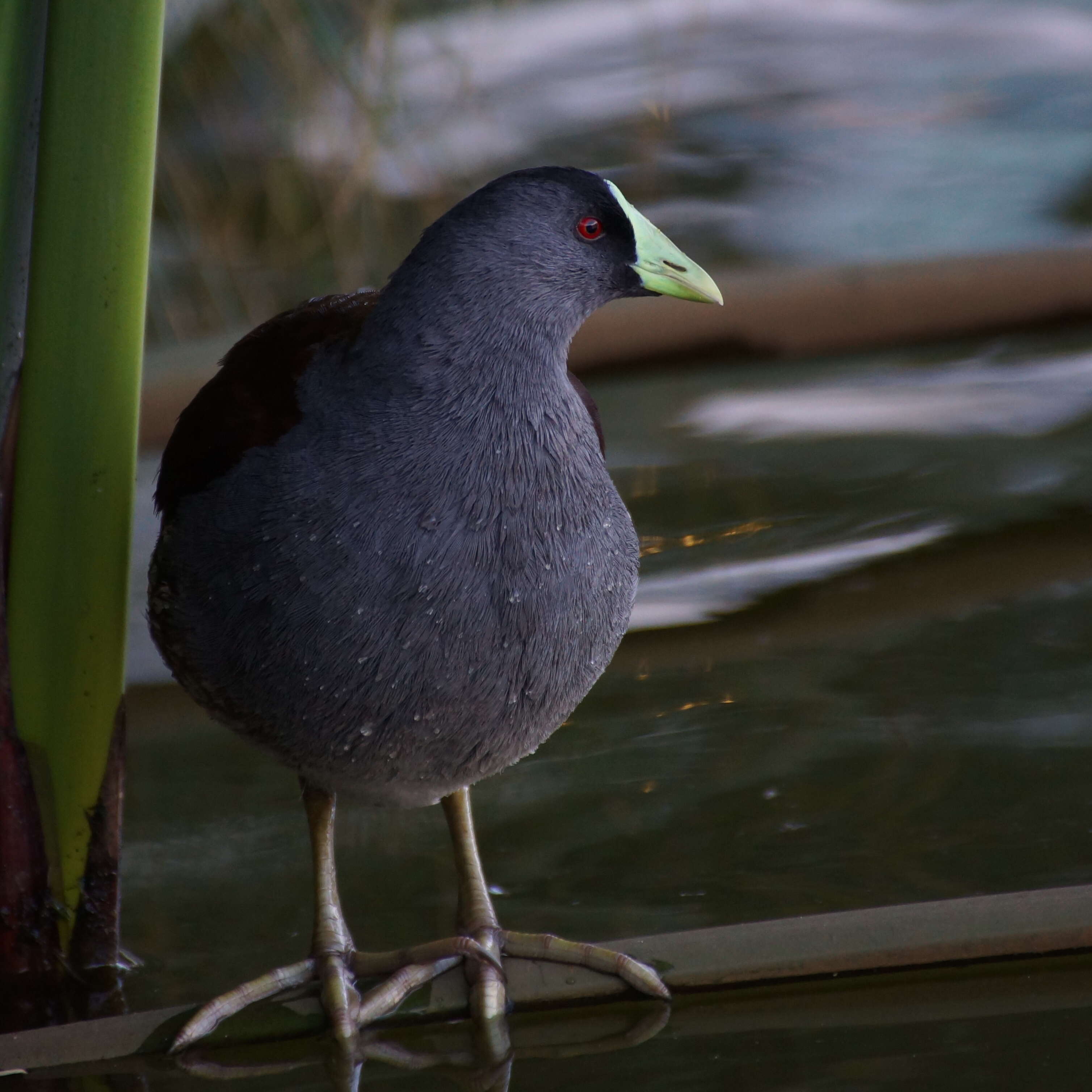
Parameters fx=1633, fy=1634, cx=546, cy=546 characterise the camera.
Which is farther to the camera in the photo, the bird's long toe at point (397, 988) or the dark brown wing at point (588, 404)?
the dark brown wing at point (588, 404)

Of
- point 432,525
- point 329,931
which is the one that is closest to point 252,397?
point 432,525

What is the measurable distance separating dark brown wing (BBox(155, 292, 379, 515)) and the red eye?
0.25m

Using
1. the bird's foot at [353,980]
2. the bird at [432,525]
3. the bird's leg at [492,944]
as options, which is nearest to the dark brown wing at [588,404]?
the bird at [432,525]

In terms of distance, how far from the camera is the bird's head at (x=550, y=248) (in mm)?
1621

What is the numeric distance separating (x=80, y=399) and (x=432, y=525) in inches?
16.7

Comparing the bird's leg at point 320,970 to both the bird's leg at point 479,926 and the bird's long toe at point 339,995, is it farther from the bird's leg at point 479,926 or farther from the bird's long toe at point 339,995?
the bird's leg at point 479,926

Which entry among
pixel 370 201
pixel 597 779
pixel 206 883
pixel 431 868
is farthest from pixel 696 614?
pixel 370 201

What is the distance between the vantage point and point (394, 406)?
1.61 metres

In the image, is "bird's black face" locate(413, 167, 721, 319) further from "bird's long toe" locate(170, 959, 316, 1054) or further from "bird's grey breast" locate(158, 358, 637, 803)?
"bird's long toe" locate(170, 959, 316, 1054)

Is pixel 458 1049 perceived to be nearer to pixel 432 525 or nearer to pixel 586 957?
pixel 586 957

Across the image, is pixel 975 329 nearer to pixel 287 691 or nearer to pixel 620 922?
pixel 620 922

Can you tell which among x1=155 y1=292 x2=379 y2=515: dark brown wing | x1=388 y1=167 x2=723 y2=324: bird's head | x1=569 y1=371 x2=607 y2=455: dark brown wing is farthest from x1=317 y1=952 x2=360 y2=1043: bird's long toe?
x1=388 y1=167 x2=723 y2=324: bird's head

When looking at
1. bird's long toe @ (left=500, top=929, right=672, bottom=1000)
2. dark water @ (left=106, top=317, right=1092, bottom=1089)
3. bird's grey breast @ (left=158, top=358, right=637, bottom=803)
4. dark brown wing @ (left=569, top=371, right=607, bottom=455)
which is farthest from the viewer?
dark water @ (left=106, top=317, right=1092, bottom=1089)

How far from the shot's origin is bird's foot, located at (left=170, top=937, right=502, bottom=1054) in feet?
5.71
